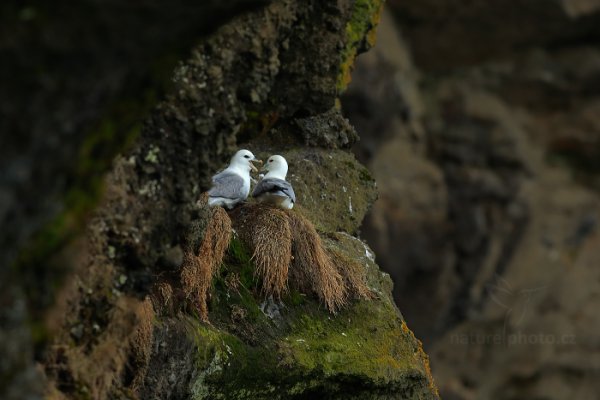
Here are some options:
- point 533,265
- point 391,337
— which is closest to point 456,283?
point 533,265

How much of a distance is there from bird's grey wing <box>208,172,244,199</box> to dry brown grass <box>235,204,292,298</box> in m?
0.41

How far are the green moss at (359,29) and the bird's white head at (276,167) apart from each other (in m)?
0.70

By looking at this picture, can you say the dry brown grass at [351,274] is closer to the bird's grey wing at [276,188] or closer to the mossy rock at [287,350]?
the mossy rock at [287,350]

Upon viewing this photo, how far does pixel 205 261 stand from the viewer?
5973mm

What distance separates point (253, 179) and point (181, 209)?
371 cm

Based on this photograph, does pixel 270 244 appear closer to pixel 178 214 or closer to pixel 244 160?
pixel 244 160

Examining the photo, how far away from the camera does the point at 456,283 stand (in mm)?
17734

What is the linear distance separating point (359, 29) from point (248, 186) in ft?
5.15

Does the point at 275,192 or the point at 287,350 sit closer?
the point at 287,350

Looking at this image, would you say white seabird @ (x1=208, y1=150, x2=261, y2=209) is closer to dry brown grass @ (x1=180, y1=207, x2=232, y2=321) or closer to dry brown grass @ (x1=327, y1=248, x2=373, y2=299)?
dry brown grass @ (x1=180, y1=207, x2=232, y2=321)

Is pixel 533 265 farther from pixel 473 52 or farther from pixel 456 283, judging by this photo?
pixel 473 52

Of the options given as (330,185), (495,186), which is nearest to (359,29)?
(330,185)

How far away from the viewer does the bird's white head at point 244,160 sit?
25.3 ft

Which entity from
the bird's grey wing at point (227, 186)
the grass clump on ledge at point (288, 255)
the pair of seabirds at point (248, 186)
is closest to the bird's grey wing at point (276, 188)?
the pair of seabirds at point (248, 186)
